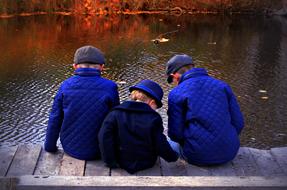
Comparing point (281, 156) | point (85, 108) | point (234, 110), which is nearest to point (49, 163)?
point (85, 108)

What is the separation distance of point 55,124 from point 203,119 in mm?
1032

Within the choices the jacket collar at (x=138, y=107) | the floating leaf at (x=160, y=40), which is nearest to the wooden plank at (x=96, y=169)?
the jacket collar at (x=138, y=107)

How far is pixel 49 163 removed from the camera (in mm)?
3084

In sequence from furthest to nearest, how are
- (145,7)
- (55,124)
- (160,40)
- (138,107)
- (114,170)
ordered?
(145,7) < (160,40) < (55,124) < (114,170) < (138,107)

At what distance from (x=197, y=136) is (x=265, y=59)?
8049mm

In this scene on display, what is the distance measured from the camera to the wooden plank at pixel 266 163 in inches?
118

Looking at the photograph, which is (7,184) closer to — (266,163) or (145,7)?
(266,163)

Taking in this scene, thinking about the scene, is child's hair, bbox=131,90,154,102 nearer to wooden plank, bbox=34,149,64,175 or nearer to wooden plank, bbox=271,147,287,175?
wooden plank, bbox=34,149,64,175

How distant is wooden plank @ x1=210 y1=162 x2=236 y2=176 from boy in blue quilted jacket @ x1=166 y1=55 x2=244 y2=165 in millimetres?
38

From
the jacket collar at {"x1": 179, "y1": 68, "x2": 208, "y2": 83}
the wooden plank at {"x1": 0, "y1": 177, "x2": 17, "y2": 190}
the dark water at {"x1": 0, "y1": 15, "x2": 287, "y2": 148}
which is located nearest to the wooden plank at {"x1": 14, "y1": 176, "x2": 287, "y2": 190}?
the wooden plank at {"x1": 0, "y1": 177, "x2": 17, "y2": 190}

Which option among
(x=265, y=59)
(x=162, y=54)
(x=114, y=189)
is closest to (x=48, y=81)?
(x=162, y=54)

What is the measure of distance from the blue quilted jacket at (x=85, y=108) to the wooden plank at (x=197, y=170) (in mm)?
619

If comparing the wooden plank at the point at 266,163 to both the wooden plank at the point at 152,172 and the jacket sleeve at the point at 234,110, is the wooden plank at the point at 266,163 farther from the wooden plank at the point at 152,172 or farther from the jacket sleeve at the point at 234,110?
the wooden plank at the point at 152,172

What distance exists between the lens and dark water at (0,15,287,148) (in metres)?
6.53
